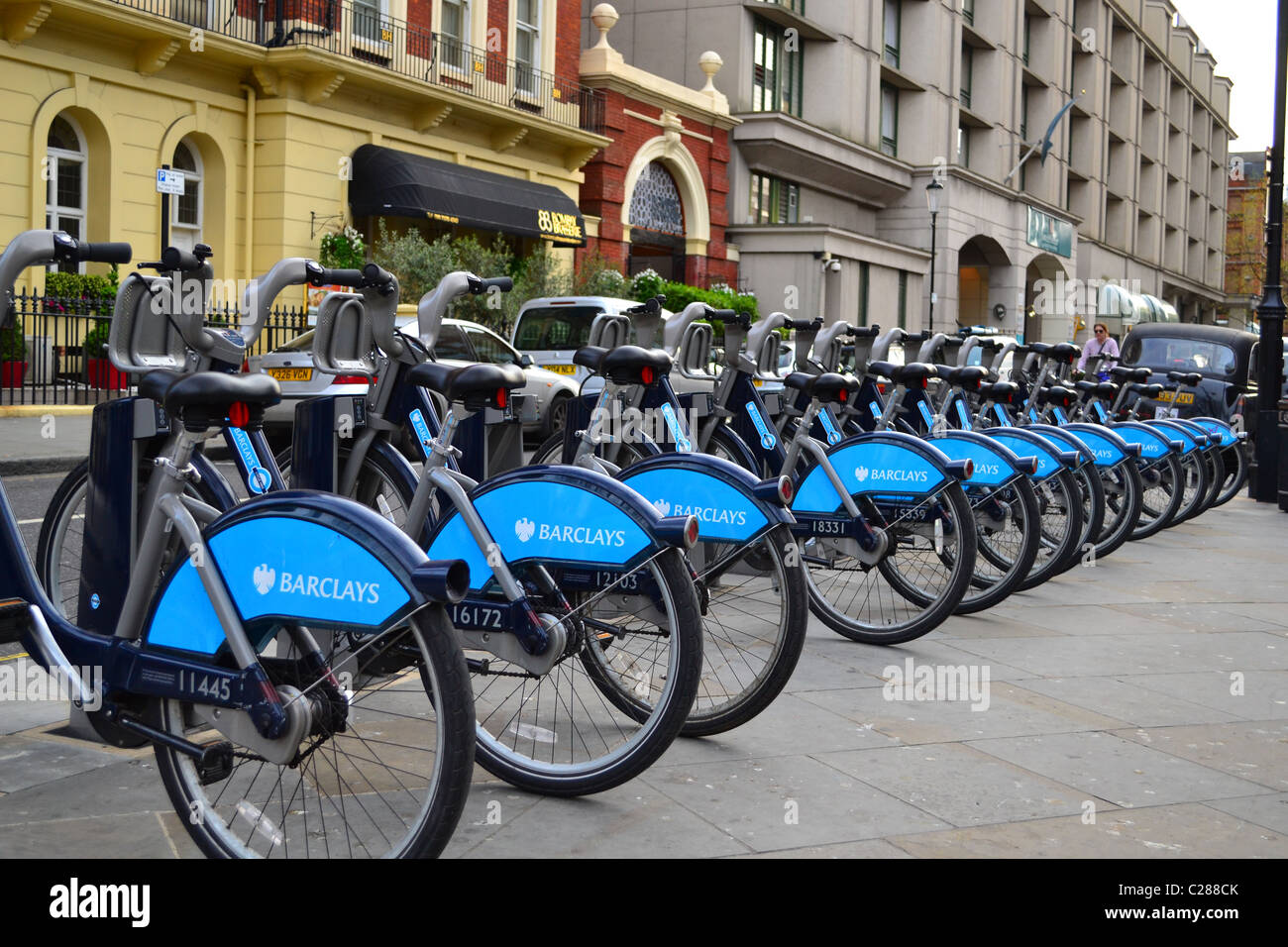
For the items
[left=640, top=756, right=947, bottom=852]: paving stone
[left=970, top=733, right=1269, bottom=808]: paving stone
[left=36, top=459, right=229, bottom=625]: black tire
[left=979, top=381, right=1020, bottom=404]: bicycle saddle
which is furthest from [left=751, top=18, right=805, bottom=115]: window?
[left=640, top=756, right=947, bottom=852]: paving stone

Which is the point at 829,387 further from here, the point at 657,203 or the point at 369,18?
the point at 657,203

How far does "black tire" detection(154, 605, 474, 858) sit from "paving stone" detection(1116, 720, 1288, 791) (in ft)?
8.31

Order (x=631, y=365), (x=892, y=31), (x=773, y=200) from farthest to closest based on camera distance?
1. (x=892, y=31)
2. (x=773, y=200)
3. (x=631, y=365)

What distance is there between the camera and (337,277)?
4.66 m

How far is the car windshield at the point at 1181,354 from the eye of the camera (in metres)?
16.9

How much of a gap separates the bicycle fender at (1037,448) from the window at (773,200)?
26.9 m

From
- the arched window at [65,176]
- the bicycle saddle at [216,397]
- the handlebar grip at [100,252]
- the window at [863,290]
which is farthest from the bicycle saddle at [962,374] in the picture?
the window at [863,290]

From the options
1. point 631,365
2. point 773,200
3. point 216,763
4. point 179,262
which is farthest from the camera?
point 773,200

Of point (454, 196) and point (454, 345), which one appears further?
point (454, 196)

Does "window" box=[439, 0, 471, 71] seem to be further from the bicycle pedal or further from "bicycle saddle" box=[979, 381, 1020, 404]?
the bicycle pedal

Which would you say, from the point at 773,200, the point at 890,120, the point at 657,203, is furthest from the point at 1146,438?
the point at 890,120

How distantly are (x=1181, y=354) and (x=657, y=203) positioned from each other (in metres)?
16.0
